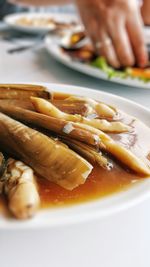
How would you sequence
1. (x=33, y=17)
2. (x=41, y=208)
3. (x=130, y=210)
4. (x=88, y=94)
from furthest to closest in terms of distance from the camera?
(x=33, y=17)
(x=88, y=94)
(x=130, y=210)
(x=41, y=208)

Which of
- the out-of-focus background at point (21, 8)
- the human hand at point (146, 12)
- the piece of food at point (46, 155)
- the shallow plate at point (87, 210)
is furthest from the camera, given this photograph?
the out-of-focus background at point (21, 8)

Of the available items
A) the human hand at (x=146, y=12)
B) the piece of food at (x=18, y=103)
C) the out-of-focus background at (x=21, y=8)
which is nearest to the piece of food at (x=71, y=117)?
the piece of food at (x=18, y=103)

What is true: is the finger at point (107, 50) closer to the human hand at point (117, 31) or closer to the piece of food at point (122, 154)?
the human hand at point (117, 31)

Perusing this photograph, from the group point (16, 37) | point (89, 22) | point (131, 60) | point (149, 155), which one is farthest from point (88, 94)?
point (16, 37)

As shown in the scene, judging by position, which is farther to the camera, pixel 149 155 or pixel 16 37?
pixel 16 37

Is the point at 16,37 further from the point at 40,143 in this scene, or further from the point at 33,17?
the point at 40,143

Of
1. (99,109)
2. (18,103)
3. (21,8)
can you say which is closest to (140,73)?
(99,109)

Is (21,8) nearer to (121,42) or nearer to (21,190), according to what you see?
(121,42)
